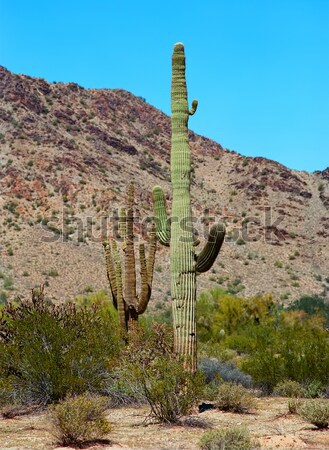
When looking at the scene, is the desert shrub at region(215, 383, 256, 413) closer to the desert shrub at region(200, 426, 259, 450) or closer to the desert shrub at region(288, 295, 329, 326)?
the desert shrub at region(200, 426, 259, 450)

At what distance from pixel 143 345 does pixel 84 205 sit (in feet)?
114

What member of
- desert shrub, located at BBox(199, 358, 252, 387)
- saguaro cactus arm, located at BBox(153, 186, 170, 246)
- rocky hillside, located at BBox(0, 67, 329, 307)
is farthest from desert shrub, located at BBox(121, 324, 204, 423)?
rocky hillside, located at BBox(0, 67, 329, 307)

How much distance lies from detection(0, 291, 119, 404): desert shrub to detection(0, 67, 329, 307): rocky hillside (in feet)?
77.4

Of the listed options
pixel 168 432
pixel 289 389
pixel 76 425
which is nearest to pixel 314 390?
pixel 289 389

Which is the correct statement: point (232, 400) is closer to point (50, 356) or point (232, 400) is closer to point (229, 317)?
point (50, 356)

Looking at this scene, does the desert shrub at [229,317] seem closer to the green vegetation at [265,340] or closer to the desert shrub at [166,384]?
the green vegetation at [265,340]

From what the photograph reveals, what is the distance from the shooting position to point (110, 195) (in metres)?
47.8

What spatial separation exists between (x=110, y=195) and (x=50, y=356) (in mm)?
36877

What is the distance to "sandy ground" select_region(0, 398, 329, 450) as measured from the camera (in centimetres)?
858

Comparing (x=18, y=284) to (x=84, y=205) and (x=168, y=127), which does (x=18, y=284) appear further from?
(x=168, y=127)

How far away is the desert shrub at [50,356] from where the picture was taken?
37.1ft

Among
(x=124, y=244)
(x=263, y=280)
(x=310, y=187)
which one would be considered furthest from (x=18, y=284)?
(x=310, y=187)

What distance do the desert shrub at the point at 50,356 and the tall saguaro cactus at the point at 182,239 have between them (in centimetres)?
160

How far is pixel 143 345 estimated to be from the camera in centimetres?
1239
